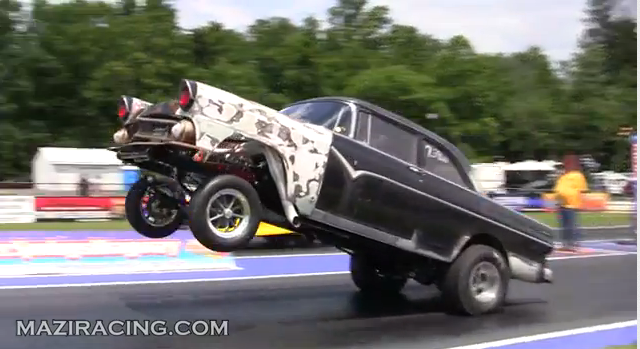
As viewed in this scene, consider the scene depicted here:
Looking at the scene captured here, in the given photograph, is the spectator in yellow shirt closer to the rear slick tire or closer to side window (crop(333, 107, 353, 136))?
the rear slick tire

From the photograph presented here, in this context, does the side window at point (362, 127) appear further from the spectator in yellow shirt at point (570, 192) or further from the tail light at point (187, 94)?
the spectator in yellow shirt at point (570, 192)

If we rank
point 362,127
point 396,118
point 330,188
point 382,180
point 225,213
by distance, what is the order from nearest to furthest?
point 225,213 → point 330,188 → point 382,180 → point 362,127 → point 396,118

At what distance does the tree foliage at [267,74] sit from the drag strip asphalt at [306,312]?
119ft

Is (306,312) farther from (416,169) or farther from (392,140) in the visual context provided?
(392,140)

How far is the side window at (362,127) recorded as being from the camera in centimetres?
749

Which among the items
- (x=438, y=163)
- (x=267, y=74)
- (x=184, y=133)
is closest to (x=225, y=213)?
(x=184, y=133)

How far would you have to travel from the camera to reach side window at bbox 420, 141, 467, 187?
803cm

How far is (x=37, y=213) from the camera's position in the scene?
2036cm

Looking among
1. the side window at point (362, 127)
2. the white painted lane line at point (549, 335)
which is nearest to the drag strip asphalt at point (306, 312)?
the white painted lane line at point (549, 335)

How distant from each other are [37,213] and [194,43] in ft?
123

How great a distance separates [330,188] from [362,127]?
818mm

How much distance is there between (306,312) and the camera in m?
8.44

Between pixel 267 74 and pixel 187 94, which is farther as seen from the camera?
pixel 267 74

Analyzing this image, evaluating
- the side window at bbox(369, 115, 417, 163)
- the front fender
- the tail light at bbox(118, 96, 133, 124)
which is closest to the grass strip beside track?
the side window at bbox(369, 115, 417, 163)
